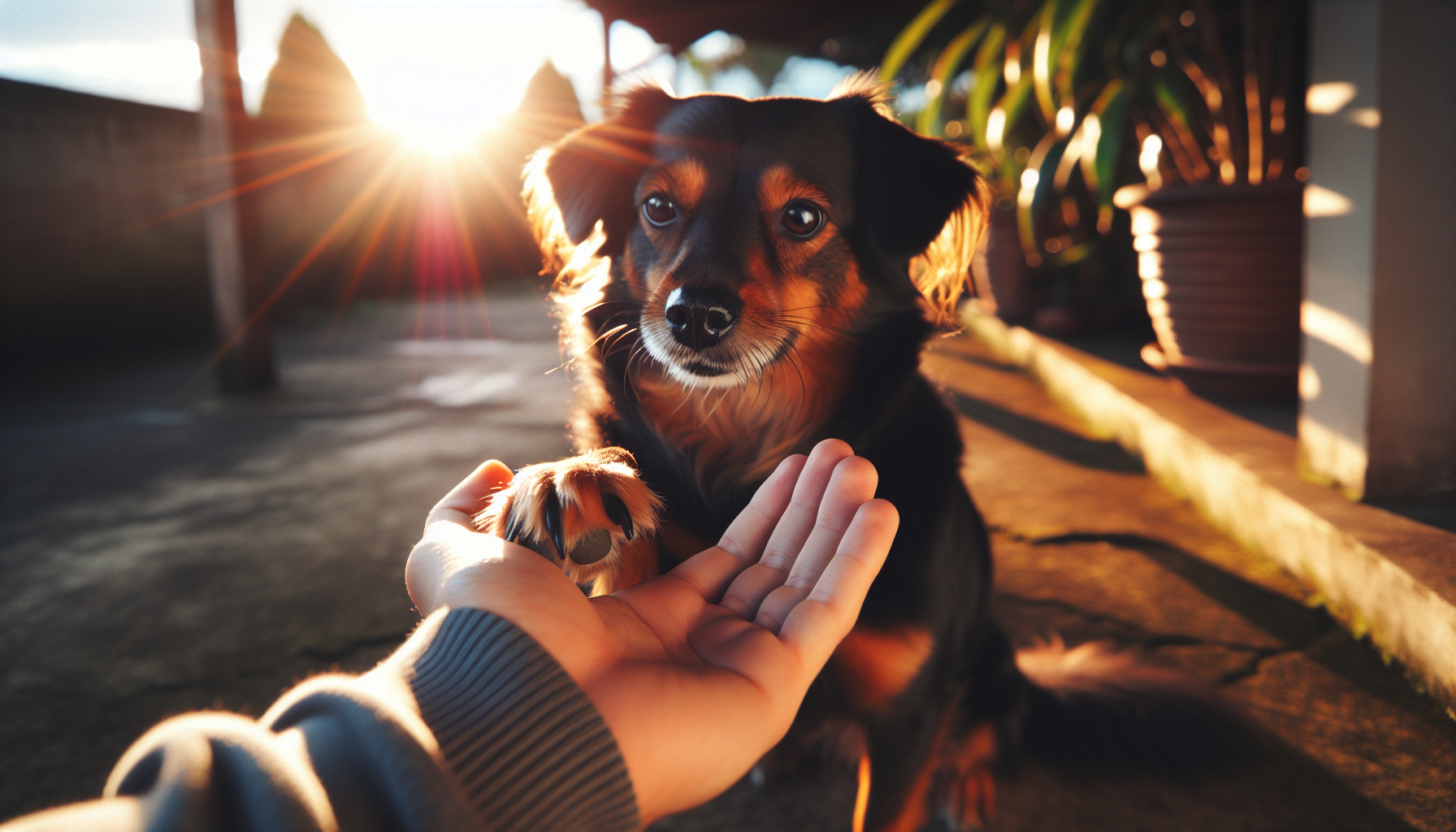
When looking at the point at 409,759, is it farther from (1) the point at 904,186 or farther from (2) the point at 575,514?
(1) the point at 904,186

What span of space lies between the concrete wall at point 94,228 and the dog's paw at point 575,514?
729cm

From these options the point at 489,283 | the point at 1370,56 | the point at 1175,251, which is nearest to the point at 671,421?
the point at 1370,56

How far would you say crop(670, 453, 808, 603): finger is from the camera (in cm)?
112

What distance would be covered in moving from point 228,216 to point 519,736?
5.44m

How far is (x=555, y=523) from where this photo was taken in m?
0.94

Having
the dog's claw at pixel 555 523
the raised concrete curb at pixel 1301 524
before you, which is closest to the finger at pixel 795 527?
the dog's claw at pixel 555 523

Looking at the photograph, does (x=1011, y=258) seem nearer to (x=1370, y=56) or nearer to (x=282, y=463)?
(x=1370, y=56)

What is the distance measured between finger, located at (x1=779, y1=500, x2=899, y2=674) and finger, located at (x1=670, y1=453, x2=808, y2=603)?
0.53 feet

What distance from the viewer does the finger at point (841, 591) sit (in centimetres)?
94

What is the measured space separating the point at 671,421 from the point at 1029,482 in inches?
81.5

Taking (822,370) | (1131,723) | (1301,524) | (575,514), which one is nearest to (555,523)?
(575,514)

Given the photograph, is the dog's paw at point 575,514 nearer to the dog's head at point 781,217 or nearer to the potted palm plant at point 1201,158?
the dog's head at point 781,217

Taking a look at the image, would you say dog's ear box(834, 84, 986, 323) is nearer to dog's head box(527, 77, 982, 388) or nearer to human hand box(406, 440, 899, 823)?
dog's head box(527, 77, 982, 388)

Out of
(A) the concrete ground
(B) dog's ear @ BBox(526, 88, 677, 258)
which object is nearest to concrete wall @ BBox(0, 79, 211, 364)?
(A) the concrete ground
